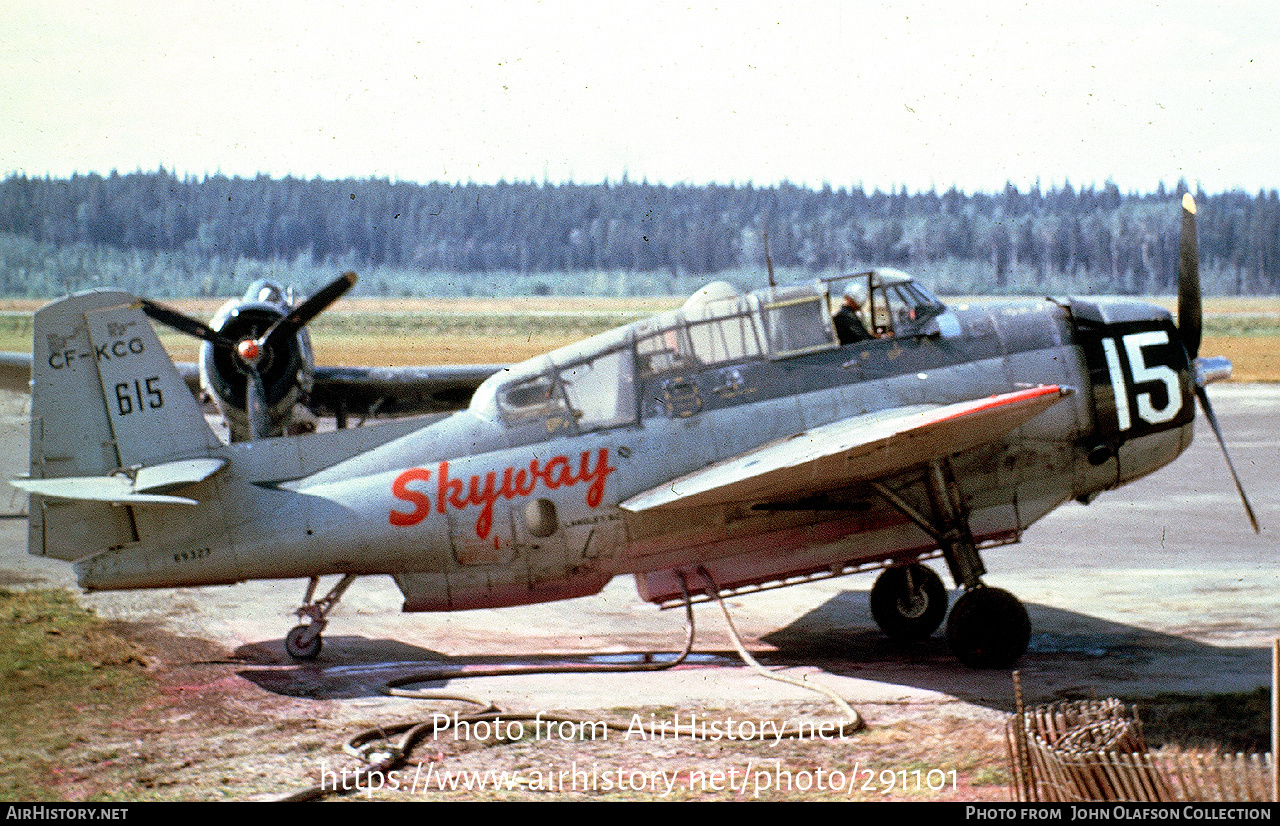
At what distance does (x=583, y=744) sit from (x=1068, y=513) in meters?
12.0

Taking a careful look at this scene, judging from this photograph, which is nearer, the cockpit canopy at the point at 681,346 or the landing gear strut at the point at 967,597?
the landing gear strut at the point at 967,597

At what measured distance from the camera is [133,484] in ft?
31.8

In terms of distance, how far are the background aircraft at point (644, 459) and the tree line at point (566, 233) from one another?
73.1 feet

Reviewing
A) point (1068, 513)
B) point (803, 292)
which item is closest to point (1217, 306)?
point (1068, 513)

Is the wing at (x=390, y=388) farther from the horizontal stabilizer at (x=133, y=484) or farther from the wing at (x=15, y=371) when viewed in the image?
the horizontal stabilizer at (x=133, y=484)

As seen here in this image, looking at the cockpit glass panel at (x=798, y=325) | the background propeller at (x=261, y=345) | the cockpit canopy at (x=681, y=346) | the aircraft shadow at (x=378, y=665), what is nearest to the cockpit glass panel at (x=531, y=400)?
the cockpit canopy at (x=681, y=346)

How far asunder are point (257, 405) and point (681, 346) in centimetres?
813

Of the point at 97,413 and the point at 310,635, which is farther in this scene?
the point at 310,635

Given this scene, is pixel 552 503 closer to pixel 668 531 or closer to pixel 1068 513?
pixel 668 531

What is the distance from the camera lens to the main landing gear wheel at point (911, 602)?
11219 millimetres

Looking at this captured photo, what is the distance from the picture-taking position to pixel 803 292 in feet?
33.8

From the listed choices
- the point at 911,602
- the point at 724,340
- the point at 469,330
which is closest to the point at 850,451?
the point at 724,340

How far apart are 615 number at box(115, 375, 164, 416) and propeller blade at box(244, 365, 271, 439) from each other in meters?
5.88

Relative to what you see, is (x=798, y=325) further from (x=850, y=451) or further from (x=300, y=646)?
(x=300, y=646)
